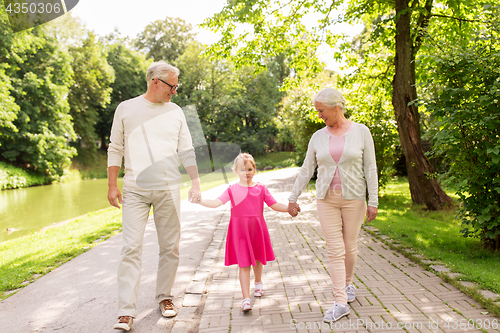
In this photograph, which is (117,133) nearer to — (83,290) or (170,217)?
(170,217)

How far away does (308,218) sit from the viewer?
9.20 m

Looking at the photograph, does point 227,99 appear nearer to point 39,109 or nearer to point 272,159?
point 272,159

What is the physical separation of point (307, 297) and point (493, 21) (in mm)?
4631

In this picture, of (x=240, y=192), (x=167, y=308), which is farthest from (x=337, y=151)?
(x=167, y=308)

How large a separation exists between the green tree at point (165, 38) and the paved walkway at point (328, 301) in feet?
155

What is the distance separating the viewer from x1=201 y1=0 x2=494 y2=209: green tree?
31.1 ft

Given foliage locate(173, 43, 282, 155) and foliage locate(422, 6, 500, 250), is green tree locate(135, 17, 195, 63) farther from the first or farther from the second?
foliage locate(422, 6, 500, 250)

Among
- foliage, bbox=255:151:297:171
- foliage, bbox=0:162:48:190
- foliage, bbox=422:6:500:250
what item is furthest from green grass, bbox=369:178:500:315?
foliage, bbox=255:151:297:171

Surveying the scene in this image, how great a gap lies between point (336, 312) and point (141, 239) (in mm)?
1939

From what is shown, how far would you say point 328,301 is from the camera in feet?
12.7

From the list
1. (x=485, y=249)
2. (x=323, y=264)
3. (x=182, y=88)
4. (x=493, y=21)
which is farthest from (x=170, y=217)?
(x=182, y=88)

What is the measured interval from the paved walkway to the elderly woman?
0.34 m

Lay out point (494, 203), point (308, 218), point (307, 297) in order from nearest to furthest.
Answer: point (307, 297) < point (494, 203) < point (308, 218)

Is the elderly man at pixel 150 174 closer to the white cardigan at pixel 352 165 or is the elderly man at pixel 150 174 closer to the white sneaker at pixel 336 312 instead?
the white cardigan at pixel 352 165
